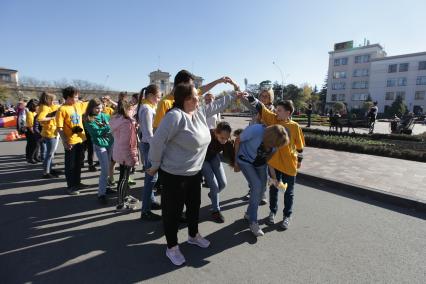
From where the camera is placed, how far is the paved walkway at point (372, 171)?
5448mm

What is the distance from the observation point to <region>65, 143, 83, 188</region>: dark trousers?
488cm

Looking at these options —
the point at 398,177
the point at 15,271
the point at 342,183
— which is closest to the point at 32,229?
the point at 15,271

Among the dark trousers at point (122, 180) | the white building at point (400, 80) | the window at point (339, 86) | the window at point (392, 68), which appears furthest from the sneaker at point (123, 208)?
the window at point (339, 86)

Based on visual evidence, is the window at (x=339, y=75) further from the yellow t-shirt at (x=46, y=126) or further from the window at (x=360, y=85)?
the yellow t-shirt at (x=46, y=126)

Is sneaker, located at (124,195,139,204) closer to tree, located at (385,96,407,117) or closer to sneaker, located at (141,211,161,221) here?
sneaker, located at (141,211,161,221)

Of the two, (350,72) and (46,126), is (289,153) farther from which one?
(350,72)

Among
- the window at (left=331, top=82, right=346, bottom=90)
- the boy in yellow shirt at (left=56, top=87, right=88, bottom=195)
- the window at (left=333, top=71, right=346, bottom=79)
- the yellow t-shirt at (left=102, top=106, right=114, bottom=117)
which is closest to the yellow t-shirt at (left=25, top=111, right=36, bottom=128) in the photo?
the yellow t-shirt at (left=102, top=106, right=114, bottom=117)

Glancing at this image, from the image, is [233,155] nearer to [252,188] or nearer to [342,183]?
[252,188]

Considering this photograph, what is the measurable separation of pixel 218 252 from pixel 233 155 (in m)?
1.35

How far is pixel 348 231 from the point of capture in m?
3.71

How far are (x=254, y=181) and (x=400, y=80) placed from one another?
232 ft

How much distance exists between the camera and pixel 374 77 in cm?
6406

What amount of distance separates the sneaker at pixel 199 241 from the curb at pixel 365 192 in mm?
3375

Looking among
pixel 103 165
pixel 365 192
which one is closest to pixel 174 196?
pixel 103 165
